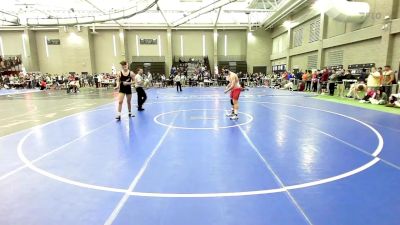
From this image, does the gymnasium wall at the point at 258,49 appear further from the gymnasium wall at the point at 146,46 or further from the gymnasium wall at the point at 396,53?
the gymnasium wall at the point at 396,53

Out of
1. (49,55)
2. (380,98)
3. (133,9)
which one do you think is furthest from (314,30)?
(49,55)

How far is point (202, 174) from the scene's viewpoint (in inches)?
163

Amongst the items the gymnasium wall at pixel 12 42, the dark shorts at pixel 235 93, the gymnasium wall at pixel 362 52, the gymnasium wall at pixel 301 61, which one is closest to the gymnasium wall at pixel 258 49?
the gymnasium wall at pixel 301 61

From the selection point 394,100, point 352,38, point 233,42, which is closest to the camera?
point 394,100

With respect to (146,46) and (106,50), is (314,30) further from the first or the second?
(106,50)

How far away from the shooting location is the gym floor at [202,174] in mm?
2986

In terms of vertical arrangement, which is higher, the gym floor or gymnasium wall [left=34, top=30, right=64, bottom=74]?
gymnasium wall [left=34, top=30, right=64, bottom=74]

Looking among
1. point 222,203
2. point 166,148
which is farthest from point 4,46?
point 222,203

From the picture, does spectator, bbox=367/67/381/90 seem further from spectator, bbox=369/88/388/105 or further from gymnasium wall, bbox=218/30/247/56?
gymnasium wall, bbox=218/30/247/56

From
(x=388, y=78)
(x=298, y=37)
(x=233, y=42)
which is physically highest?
(x=233, y=42)

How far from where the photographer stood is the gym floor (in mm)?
2986

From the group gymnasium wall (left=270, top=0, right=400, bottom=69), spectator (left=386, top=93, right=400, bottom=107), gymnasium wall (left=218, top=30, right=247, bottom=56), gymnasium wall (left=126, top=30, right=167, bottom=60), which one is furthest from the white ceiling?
spectator (left=386, top=93, right=400, bottom=107)

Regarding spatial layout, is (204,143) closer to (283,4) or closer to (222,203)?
(222,203)

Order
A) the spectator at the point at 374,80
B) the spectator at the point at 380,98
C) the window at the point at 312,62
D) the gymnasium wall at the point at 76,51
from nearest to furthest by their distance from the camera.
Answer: the spectator at the point at 380,98 < the spectator at the point at 374,80 < the window at the point at 312,62 < the gymnasium wall at the point at 76,51
